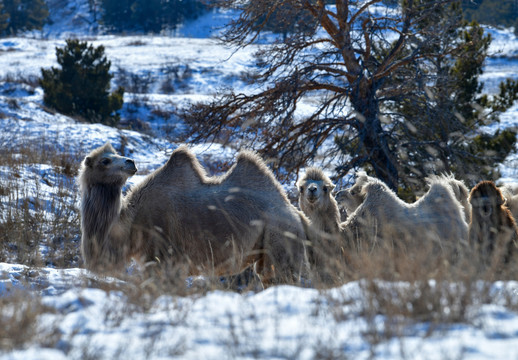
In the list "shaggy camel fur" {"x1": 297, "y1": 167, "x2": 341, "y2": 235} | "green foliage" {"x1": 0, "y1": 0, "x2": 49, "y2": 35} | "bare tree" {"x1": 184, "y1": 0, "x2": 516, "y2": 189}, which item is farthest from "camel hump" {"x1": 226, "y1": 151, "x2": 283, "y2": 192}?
"green foliage" {"x1": 0, "y1": 0, "x2": 49, "y2": 35}

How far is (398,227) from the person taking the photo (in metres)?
7.31

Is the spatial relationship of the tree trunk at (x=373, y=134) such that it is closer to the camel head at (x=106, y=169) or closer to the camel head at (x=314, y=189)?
the camel head at (x=314, y=189)

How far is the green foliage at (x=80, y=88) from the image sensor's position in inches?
918

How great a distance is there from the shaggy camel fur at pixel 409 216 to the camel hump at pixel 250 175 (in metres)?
1.21

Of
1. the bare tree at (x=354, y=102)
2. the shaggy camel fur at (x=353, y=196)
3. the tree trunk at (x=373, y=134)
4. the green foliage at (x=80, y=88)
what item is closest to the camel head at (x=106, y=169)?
the shaggy camel fur at (x=353, y=196)

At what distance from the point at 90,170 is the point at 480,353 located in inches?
209

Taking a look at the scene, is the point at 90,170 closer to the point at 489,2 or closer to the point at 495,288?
the point at 495,288

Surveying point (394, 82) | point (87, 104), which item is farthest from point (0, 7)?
point (394, 82)

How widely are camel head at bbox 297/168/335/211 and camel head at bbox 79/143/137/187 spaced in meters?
2.20

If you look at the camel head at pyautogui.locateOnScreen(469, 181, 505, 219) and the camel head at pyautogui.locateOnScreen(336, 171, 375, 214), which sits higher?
the camel head at pyautogui.locateOnScreen(469, 181, 505, 219)

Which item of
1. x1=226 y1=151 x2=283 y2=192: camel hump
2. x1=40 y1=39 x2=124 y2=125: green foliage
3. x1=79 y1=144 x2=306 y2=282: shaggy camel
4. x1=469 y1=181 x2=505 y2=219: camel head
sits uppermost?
x1=469 y1=181 x2=505 y2=219: camel head

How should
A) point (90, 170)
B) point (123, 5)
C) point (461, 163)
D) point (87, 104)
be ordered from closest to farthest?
point (90, 170)
point (461, 163)
point (87, 104)
point (123, 5)

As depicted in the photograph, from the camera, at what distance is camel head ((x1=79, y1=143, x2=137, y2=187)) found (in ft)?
22.6

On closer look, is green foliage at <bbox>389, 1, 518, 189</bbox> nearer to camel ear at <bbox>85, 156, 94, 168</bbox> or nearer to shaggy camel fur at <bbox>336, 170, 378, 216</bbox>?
shaggy camel fur at <bbox>336, 170, 378, 216</bbox>
